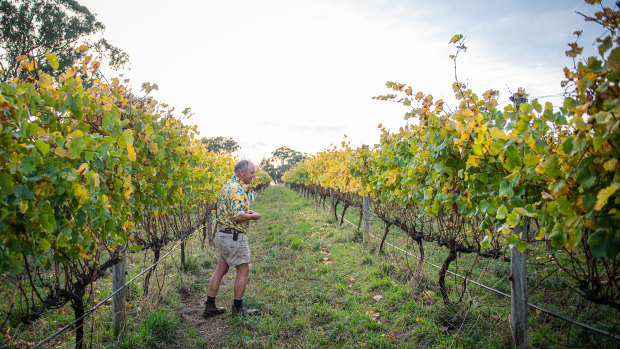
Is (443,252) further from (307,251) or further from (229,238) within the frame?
(229,238)

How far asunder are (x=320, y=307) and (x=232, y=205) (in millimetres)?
1815

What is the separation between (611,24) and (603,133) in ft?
1.58

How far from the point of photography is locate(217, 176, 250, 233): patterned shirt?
13.8 ft

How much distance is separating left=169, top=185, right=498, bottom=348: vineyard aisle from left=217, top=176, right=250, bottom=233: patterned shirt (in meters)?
1.23

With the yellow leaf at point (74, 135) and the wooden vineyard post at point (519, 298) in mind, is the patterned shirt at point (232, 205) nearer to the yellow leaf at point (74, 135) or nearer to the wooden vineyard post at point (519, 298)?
the yellow leaf at point (74, 135)

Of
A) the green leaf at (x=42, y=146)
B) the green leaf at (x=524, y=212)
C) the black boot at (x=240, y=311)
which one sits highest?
the green leaf at (x=42, y=146)

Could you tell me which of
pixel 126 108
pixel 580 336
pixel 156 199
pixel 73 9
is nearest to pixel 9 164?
pixel 126 108

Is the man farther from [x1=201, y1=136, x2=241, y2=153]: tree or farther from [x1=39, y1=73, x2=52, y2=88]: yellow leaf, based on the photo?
[x1=201, y1=136, x2=241, y2=153]: tree

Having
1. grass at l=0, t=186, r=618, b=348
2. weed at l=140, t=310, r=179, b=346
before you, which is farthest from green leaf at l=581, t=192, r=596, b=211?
weed at l=140, t=310, r=179, b=346

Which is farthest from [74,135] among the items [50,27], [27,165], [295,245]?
[50,27]

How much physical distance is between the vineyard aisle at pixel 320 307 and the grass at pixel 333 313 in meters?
0.01

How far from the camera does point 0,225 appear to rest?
4.94 ft

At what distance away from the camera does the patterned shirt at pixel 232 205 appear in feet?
13.8

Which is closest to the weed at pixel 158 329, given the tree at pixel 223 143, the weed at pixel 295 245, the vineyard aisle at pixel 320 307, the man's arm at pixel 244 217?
the vineyard aisle at pixel 320 307
